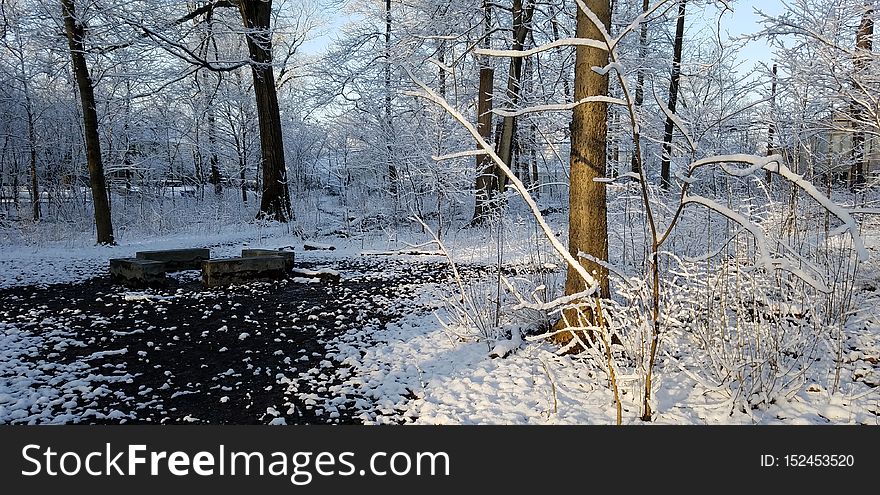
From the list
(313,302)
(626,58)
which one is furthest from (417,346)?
(626,58)

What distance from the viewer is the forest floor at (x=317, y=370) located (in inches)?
107

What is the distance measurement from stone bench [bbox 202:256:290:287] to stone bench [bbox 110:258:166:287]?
1.80 ft

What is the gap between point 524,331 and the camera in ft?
13.2

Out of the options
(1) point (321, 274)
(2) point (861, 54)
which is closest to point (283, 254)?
(1) point (321, 274)

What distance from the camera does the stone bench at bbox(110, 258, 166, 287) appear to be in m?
6.24

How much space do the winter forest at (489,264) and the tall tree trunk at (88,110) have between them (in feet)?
0.17

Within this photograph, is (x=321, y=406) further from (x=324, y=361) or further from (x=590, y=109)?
(x=590, y=109)

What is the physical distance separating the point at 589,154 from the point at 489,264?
3006 millimetres

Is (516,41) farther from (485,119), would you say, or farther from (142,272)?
(142,272)

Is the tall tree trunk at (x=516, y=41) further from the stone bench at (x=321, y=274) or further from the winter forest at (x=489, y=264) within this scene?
the stone bench at (x=321, y=274)

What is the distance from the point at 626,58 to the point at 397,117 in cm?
773

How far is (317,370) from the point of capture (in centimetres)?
347

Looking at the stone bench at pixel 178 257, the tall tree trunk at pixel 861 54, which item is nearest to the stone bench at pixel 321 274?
the stone bench at pixel 178 257

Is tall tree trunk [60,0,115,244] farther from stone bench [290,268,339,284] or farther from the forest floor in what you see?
stone bench [290,268,339,284]
